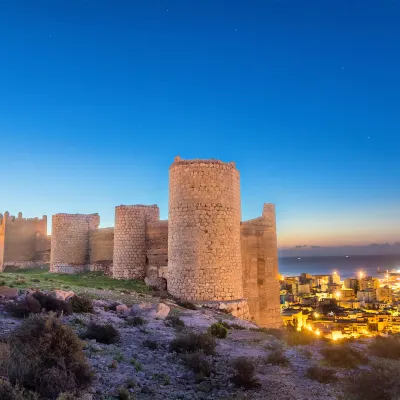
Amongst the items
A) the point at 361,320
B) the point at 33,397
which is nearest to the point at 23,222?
the point at 361,320

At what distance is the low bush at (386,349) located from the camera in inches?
354

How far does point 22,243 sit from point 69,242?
10527 millimetres

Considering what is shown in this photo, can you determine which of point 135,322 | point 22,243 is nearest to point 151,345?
point 135,322

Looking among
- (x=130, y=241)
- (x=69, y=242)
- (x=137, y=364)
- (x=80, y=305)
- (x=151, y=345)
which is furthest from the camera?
(x=69, y=242)

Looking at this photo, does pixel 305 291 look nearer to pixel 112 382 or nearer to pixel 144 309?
pixel 144 309

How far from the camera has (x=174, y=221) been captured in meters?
17.1

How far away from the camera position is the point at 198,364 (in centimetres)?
730

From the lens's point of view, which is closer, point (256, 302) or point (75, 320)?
point (75, 320)

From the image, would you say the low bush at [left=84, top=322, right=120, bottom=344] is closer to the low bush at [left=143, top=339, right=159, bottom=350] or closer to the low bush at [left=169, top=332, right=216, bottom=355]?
the low bush at [left=143, top=339, right=159, bottom=350]

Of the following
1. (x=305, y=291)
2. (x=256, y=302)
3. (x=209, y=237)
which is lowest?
(x=305, y=291)

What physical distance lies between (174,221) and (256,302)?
6.24m

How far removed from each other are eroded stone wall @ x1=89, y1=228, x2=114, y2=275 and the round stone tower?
28.3 inches

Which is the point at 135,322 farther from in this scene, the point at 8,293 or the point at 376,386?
the point at 376,386

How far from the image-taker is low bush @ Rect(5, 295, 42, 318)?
371 inches
